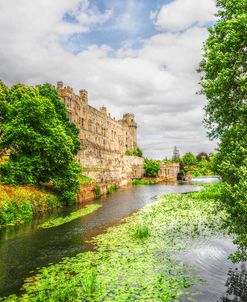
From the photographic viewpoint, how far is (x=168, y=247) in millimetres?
19000

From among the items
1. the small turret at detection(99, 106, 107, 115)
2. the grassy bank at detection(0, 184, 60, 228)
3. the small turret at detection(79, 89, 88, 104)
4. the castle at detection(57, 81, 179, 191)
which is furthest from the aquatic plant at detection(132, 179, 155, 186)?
the grassy bank at detection(0, 184, 60, 228)

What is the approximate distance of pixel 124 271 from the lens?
14555mm

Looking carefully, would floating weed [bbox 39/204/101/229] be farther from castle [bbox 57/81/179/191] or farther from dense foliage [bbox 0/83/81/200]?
castle [bbox 57/81/179/191]

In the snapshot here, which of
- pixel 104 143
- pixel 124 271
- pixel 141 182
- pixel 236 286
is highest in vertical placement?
pixel 104 143

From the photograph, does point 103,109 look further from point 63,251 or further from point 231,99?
point 231,99

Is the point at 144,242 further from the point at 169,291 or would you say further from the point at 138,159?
the point at 138,159

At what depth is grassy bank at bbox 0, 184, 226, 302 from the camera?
12.0 metres

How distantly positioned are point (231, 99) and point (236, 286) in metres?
8.78

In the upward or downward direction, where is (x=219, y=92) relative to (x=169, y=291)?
upward

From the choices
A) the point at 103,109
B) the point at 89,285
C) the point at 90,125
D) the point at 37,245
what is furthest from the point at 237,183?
the point at 103,109

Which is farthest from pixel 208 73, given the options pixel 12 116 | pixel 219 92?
pixel 12 116

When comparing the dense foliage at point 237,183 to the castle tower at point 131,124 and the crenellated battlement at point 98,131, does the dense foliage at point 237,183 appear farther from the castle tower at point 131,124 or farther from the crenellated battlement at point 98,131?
the castle tower at point 131,124

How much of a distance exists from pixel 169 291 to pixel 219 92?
9702 mm

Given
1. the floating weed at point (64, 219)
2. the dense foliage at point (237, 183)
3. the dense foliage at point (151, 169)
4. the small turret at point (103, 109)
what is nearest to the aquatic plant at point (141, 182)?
the dense foliage at point (151, 169)
